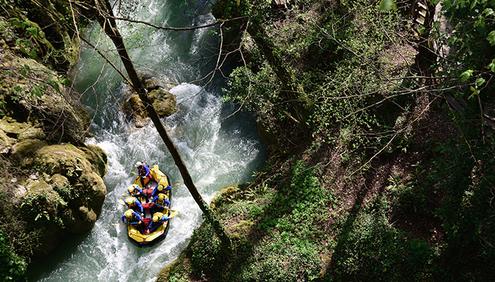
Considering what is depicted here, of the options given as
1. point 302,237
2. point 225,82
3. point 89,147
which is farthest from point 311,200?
point 89,147

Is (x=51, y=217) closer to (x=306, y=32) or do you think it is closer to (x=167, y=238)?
(x=167, y=238)

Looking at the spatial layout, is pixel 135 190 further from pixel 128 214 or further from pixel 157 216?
pixel 157 216

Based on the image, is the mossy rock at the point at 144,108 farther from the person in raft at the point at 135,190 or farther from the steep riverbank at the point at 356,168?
the steep riverbank at the point at 356,168

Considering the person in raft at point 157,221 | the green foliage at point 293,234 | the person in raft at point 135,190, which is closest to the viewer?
the green foliage at point 293,234

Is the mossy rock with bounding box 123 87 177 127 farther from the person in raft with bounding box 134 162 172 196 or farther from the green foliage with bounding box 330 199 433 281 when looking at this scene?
the green foliage with bounding box 330 199 433 281

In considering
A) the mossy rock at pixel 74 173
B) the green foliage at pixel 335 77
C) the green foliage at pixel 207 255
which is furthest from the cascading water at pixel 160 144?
the green foliage at pixel 335 77

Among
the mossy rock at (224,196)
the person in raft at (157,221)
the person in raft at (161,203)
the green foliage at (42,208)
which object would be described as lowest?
the mossy rock at (224,196)
